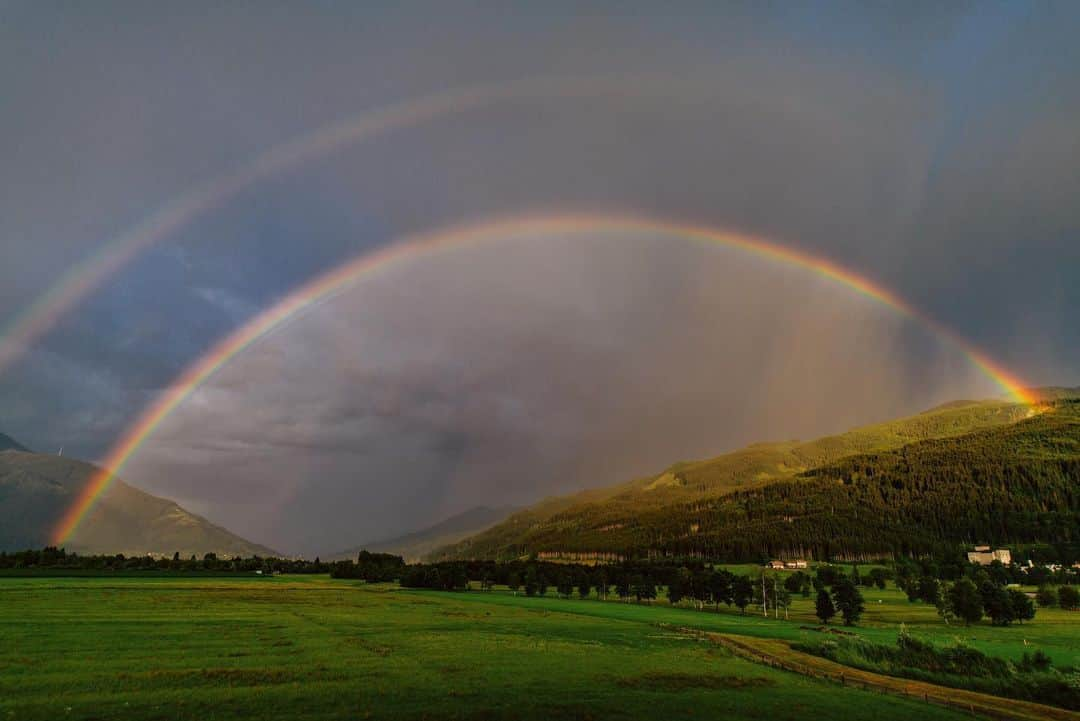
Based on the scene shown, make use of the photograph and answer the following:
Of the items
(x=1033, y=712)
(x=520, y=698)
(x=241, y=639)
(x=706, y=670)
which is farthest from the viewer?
(x=241, y=639)

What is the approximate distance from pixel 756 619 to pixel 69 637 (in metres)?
117

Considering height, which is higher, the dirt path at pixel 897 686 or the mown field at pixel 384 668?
the mown field at pixel 384 668

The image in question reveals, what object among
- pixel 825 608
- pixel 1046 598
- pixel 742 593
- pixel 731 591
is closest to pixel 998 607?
pixel 825 608

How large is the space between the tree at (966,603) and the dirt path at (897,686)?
64.9 meters

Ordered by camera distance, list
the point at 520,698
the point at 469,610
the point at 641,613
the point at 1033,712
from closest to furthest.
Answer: the point at 520,698, the point at 1033,712, the point at 469,610, the point at 641,613

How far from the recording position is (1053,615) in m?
140

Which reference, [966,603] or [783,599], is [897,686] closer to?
[966,603]

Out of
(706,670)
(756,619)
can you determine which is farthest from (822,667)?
(756,619)

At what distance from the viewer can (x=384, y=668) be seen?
54844 millimetres


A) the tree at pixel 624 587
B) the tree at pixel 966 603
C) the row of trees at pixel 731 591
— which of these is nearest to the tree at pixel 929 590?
the row of trees at pixel 731 591

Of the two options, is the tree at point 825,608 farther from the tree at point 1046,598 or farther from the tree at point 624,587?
the tree at point 1046,598

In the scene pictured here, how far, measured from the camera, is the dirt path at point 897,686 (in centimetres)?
4969

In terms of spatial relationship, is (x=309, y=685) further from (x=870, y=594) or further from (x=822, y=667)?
(x=870, y=594)

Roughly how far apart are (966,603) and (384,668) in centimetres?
12287
